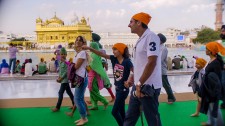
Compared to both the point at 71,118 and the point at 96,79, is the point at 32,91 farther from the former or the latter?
the point at 71,118

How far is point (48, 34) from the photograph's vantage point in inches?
1852

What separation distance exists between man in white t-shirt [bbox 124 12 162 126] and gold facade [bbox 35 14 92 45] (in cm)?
3826

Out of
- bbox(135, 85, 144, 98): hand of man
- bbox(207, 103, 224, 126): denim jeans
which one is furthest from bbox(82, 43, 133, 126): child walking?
bbox(207, 103, 224, 126): denim jeans

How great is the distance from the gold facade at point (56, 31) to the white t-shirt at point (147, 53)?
3832cm

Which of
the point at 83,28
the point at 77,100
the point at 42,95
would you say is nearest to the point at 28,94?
the point at 42,95

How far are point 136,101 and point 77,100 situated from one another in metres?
1.29

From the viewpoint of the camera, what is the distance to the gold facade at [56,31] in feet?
140

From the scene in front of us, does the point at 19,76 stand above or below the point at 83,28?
below

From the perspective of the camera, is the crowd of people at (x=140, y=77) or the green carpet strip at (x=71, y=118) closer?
the crowd of people at (x=140, y=77)

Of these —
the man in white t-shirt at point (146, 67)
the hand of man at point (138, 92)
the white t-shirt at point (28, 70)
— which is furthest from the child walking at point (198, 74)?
the white t-shirt at point (28, 70)

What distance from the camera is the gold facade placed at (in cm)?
4280

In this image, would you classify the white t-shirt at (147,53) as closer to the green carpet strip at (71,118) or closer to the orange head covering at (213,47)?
the orange head covering at (213,47)

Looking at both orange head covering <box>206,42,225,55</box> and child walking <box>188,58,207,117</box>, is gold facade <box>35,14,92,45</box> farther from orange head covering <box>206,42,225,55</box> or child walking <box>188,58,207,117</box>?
orange head covering <box>206,42,225,55</box>

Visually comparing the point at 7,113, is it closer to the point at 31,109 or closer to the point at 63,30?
the point at 31,109
